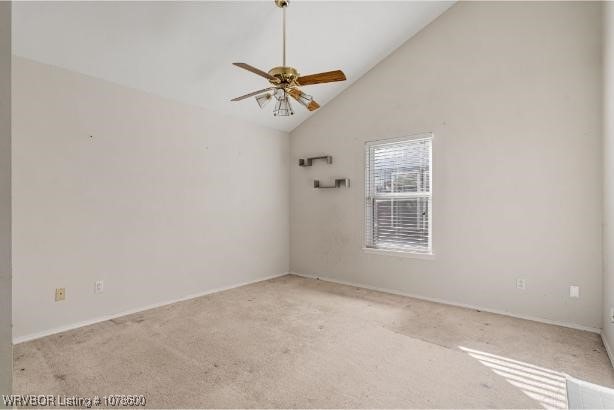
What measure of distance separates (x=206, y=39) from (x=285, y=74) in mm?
1225

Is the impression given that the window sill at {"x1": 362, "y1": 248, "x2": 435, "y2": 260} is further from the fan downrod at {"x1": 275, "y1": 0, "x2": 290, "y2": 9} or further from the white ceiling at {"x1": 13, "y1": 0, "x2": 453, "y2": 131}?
the fan downrod at {"x1": 275, "y1": 0, "x2": 290, "y2": 9}

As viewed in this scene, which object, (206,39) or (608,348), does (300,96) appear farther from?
(608,348)

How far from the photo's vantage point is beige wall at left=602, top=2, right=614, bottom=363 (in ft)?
8.39

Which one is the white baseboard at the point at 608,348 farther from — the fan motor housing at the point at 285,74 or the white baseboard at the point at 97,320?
the white baseboard at the point at 97,320

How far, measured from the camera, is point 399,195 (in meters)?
4.37

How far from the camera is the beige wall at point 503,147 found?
10.2 feet

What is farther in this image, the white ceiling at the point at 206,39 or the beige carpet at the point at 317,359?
the white ceiling at the point at 206,39

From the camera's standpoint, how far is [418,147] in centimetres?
419

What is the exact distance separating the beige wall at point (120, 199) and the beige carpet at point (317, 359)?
0.43m

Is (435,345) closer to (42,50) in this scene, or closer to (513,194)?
(513,194)

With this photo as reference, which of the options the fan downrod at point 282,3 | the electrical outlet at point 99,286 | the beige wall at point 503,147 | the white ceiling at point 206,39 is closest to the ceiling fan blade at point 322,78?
the fan downrod at point 282,3

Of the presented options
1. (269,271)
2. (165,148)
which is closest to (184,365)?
(165,148)
